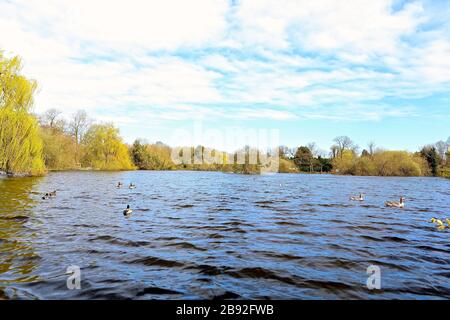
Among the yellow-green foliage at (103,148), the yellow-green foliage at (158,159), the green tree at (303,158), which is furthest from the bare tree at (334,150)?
the yellow-green foliage at (103,148)

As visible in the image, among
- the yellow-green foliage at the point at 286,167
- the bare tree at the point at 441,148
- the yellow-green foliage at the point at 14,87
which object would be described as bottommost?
the yellow-green foliage at the point at 286,167

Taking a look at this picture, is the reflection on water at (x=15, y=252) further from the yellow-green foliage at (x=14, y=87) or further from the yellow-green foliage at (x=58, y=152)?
the yellow-green foliage at (x=58, y=152)

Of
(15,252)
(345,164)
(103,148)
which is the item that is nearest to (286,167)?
(345,164)

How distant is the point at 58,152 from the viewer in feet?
170

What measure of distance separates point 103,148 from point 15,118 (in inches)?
1346

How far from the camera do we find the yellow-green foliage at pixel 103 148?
6234 cm

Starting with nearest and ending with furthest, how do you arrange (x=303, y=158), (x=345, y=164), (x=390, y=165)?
(x=390, y=165) < (x=345, y=164) < (x=303, y=158)

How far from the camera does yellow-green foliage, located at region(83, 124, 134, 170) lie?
205 feet

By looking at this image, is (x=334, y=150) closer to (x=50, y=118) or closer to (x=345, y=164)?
(x=345, y=164)

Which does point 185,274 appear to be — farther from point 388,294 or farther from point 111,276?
point 388,294

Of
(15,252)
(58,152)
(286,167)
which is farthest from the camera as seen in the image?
(286,167)

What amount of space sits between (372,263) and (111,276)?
5.74 metres

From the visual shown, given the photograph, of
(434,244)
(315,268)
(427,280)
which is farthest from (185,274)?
(434,244)
